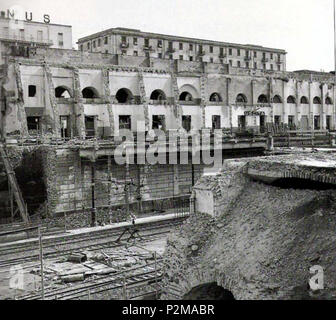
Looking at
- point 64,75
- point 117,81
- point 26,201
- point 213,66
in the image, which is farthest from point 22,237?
point 213,66

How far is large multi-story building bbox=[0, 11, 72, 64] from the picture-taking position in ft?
118

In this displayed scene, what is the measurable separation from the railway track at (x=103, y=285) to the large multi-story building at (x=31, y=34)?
20.7 m

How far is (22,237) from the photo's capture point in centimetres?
2244

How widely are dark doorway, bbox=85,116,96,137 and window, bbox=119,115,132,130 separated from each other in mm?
2155

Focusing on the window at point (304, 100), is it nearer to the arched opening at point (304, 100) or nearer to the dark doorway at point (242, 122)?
the arched opening at point (304, 100)

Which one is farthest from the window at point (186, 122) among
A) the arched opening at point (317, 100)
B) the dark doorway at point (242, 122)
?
the arched opening at point (317, 100)

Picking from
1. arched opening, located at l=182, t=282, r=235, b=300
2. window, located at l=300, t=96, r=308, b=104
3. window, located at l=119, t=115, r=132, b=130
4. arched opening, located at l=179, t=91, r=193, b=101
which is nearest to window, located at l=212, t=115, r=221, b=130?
arched opening, located at l=179, t=91, r=193, b=101

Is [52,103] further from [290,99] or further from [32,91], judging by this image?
[290,99]

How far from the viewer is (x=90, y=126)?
32.4 m

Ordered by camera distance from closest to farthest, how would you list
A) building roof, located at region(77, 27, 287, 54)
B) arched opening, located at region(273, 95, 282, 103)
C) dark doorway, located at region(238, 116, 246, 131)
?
dark doorway, located at region(238, 116, 246, 131) < arched opening, located at region(273, 95, 282, 103) < building roof, located at region(77, 27, 287, 54)

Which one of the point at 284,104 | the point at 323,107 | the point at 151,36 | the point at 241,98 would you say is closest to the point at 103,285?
the point at 241,98

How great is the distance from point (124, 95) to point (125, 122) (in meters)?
2.80

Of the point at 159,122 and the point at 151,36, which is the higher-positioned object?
the point at 151,36

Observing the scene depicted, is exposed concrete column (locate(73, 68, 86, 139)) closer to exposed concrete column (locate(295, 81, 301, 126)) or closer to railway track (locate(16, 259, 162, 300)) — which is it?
Result: railway track (locate(16, 259, 162, 300))
